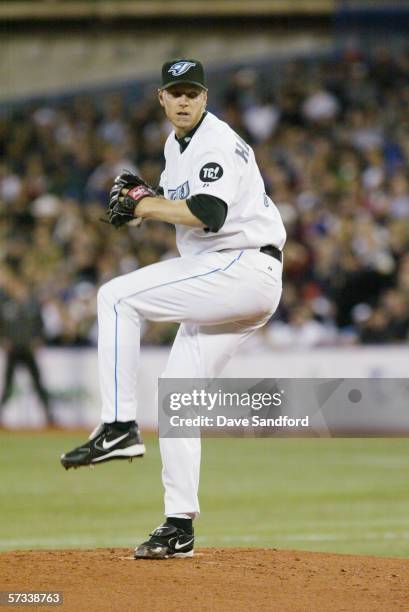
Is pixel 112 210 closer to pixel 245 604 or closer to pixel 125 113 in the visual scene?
pixel 245 604

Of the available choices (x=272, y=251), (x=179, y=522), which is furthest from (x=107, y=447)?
A: (x=272, y=251)

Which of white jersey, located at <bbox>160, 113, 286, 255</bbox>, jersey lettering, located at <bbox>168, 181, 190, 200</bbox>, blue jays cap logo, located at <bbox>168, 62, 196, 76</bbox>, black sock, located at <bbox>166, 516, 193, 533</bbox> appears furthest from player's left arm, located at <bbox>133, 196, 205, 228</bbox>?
black sock, located at <bbox>166, 516, 193, 533</bbox>

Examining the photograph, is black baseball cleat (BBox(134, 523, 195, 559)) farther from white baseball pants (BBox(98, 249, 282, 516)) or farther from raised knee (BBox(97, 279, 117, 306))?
raised knee (BBox(97, 279, 117, 306))

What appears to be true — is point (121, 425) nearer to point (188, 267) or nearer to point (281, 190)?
point (188, 267)

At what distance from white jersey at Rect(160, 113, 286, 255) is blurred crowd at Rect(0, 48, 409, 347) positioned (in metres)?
9.24

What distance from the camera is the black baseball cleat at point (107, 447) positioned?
5.21 meters

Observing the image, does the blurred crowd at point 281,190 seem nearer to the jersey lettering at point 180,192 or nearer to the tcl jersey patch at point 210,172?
the jersey lettering at point 180,192

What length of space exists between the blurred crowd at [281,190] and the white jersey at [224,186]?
30.3ft

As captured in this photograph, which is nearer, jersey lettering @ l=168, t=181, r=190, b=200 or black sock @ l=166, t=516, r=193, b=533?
jersey lettering @ l=168, t=181, r=190, b=200

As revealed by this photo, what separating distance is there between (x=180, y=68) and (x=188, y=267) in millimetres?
931

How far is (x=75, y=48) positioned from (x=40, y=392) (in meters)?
7.89

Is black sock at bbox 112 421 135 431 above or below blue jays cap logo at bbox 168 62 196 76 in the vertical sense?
below

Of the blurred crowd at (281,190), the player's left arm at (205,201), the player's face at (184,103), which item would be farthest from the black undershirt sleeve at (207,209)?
the blurred crowd at (281,190)

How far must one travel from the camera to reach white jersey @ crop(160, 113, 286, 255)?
5320mm
